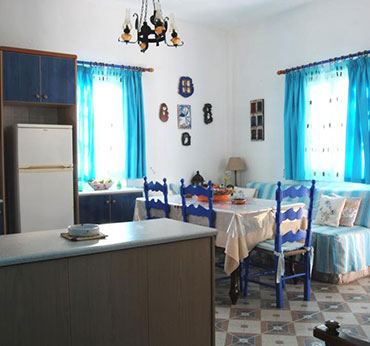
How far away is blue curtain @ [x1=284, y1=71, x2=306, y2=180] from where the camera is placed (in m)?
5.69

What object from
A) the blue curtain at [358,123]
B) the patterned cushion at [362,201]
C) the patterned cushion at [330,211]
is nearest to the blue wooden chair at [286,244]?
the patterned cushion at [330,211]

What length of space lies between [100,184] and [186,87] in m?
2.05

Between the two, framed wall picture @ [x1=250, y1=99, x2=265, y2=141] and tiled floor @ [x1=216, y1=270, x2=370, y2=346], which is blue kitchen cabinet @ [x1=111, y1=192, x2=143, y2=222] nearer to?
tiled floor @ [x1=216, y1=270, x2=370, y2=346]

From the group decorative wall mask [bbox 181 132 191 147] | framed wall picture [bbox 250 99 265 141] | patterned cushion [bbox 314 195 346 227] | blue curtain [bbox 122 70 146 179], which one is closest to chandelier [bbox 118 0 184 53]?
blue curtain [bbox 122 70 146 179]

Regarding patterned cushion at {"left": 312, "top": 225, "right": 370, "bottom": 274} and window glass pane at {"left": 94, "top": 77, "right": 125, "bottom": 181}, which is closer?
patterned cushion at {"left": 312, "top": 225, "right": 370, "bottom": 274}

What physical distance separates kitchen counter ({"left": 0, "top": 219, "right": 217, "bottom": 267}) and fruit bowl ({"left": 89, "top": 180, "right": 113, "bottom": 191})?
2.88 m

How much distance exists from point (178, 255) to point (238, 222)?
1450 mm

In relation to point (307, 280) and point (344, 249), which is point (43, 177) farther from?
point (344, 249)

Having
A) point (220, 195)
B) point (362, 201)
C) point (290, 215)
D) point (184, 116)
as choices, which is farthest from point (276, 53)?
point (290, 215)

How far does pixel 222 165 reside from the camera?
696 centimetres

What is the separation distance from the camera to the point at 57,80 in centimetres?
490

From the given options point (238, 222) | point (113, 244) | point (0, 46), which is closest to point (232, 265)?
point (238, 222)

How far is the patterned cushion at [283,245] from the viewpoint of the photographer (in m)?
3.89

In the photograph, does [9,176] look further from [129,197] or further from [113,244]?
[113,244]
